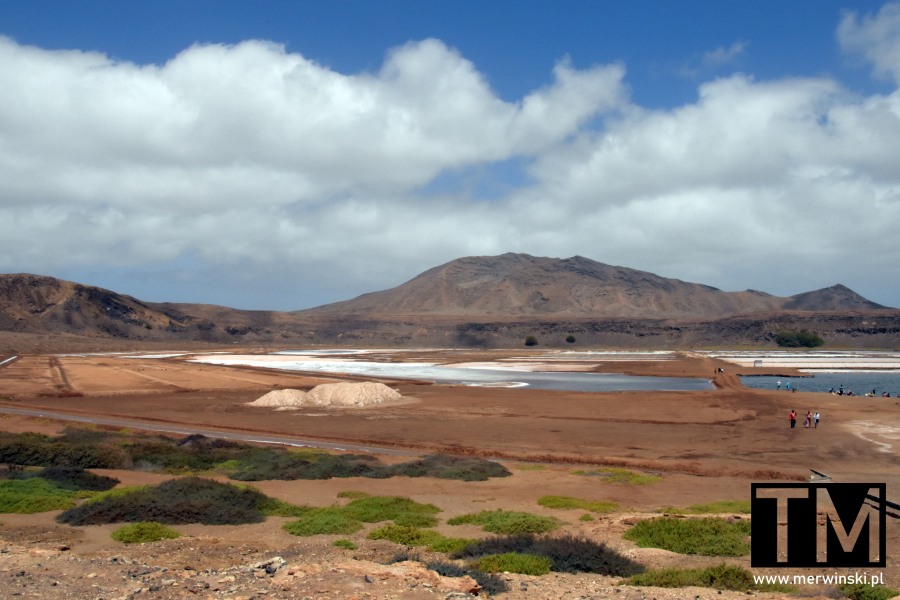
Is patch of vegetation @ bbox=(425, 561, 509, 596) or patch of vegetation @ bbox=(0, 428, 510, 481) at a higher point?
patch of vegetation @ bbox=(425, 561, 509, 596)

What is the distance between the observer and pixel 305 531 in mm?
15492

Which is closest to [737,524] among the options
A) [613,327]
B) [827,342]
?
[827,342]

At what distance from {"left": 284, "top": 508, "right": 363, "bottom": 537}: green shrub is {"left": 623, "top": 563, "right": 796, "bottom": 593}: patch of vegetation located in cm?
678

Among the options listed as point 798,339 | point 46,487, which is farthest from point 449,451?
point 798,339

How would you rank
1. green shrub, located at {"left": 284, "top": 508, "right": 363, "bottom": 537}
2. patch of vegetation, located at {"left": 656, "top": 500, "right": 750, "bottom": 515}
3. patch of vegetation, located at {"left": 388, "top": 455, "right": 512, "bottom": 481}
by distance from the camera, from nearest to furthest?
green shrub, located at {"left": 284, "top": 508, "right": 363, "bottom": 537}
patch of vegetation, located at {"left": 656, "top": 500, "right": 750, "bottom": 515}
patch of vegetation, located at {"left": 388, "top": 455, "right": 512, "bottom": 481}

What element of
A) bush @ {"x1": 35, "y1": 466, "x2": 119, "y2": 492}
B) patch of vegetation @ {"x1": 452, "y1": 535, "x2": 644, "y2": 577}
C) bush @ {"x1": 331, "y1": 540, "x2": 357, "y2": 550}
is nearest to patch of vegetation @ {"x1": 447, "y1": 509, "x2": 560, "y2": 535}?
patch of vegetation @ {"x1": 452, "y1": 535, "x2": 644, "y2": 577}

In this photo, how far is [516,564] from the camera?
11742mm

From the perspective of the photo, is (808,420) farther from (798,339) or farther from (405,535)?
(798,339)

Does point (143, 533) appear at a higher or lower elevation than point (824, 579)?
Answer: lower

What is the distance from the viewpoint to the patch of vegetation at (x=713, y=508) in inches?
678

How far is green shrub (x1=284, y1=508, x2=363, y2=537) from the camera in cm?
1550

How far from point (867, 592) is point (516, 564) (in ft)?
16.4

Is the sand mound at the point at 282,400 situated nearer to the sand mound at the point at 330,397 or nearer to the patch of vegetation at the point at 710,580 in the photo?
the sand mound at the point at 330,397

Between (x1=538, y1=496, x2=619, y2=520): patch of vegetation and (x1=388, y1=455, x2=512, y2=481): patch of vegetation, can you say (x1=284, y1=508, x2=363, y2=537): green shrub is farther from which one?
(x1=388, y1=455, x2=512, y2=481): patch of vegetation
